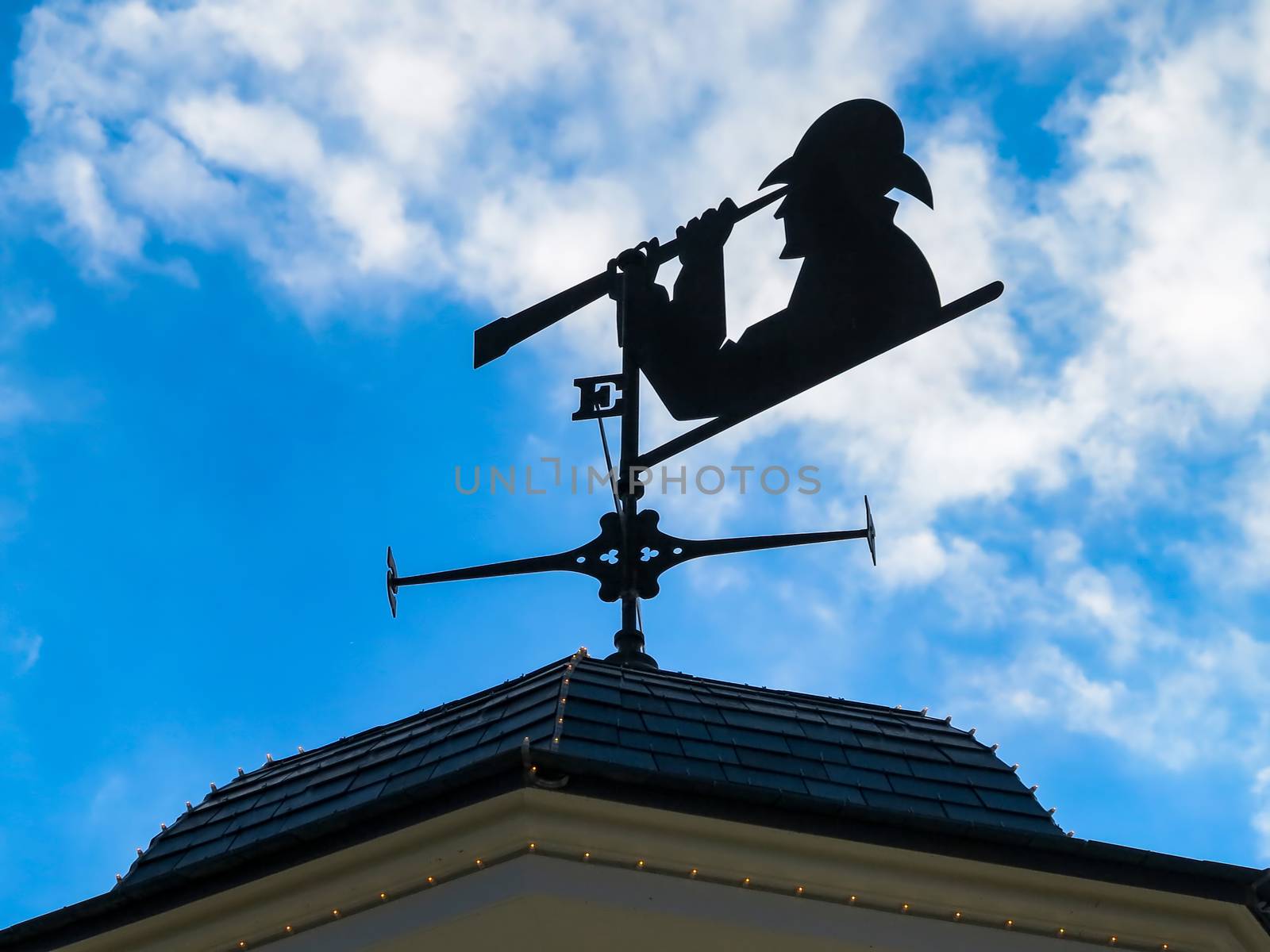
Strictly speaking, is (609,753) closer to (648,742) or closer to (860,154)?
(648,742)

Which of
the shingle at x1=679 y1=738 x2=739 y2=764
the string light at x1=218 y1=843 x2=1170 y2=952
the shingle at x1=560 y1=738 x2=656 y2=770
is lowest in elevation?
the string light at x1=218 y1=843 x2=1170 y2=952

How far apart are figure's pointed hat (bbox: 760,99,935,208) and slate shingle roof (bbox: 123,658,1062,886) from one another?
287 cm

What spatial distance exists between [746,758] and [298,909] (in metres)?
1.81

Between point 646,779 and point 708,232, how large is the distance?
167 inches

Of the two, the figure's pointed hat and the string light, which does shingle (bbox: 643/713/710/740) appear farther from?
the figure's pointed hat

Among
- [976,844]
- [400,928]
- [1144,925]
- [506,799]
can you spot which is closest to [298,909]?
[400,928]

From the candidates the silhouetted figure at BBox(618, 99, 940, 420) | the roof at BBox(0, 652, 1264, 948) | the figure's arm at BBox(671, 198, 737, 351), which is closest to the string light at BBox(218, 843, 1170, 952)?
the roof at BBox(0, 652, 1264, 948)

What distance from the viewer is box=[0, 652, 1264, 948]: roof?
18.9 ft

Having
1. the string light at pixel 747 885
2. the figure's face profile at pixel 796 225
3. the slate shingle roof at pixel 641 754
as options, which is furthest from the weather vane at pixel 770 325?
the string light at pixel 747 885

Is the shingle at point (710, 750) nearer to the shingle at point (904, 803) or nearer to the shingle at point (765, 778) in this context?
the shingle at point (765, 778)

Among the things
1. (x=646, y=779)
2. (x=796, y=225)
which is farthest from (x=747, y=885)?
(x=796, y=225)

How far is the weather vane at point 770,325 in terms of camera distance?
8.23 m

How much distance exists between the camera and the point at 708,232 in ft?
29.9

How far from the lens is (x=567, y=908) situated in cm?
567
